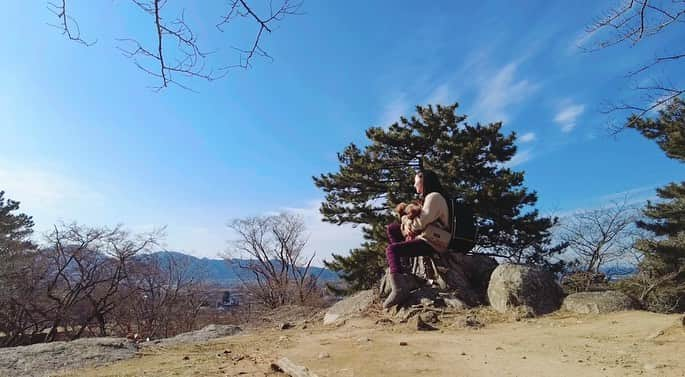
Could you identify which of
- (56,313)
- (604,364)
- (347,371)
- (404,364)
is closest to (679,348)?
(604,364)

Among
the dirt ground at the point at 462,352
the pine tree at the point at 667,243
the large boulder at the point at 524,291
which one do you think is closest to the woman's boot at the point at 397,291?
the dirt ground at the point at 462,352

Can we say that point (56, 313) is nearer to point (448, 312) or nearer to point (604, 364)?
point (448, 312)

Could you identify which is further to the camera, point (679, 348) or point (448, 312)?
point (448, 312)

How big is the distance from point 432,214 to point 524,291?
67.0 inches

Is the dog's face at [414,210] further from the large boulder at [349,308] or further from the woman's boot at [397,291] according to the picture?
the large boulder at [349,308]

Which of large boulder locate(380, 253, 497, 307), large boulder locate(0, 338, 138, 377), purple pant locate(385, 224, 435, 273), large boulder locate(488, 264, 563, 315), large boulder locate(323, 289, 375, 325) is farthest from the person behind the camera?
large boulder locate(323, 289, 375, 325)

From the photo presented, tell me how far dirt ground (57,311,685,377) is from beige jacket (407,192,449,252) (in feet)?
4.64

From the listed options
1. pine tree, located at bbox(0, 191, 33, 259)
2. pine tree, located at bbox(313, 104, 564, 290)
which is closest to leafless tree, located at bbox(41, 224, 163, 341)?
pine tree, located at bbox(0, 191, 33, 259)

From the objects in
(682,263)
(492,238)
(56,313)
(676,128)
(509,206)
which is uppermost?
(676,128)

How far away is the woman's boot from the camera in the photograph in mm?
5891

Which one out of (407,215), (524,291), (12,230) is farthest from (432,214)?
(12,230)

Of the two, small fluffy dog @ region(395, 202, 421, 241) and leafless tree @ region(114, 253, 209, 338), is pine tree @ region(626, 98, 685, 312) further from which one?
leafless tree @ region(114, 253, 209, 338)

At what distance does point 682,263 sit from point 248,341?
1362 cm

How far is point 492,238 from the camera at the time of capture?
42.3 ft
